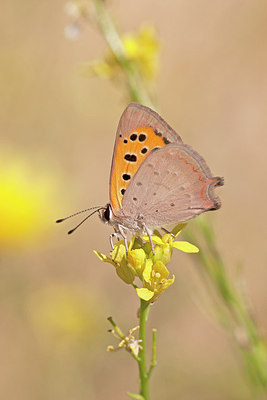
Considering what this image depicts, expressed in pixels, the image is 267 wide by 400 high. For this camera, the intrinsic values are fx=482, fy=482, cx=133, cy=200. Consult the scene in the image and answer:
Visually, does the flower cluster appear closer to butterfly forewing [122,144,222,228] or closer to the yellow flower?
the yellow flower

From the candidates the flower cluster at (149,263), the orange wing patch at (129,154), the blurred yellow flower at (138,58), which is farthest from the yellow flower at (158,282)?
the blurred yellow flower at (138,58)

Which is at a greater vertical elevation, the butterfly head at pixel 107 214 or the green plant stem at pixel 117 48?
the green plant stem at pixel 117 48

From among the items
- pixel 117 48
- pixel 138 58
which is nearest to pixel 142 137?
pixel 117 48

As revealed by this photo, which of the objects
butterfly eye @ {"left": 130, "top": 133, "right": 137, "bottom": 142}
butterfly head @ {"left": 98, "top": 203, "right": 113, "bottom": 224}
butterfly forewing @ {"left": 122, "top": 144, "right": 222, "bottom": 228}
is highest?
butterfly eye @ {"left": 130, "top": 133, "right": 137, "bottom": 142}

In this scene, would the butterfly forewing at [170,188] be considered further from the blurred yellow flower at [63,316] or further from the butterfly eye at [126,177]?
the blurred yellow flower at [63,316]

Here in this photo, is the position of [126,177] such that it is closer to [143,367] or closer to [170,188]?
[170,188]
